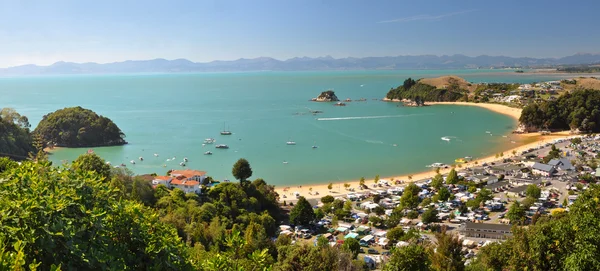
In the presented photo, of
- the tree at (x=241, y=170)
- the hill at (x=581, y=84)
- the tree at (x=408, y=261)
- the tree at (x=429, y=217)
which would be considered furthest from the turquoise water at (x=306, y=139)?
the hill at (x=581, y=84)

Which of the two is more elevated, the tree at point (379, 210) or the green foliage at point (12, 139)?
the green foliage at point (12, 139)

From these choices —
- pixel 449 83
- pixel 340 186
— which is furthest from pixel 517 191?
pixel 449 83

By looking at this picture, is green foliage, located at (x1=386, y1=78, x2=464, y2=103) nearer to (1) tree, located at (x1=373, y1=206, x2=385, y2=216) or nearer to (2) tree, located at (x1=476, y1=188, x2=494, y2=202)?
(2) tree, located at (x1=476, y1=188, x2=494, y2=202)

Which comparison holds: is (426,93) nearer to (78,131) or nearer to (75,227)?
(78,131)

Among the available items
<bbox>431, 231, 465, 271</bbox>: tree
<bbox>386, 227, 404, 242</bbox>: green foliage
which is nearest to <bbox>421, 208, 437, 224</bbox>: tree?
<bbox>386, 227, 404, 242</bbox>: green foliage

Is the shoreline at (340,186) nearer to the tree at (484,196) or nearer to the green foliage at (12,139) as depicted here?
the tree at (484,196)
